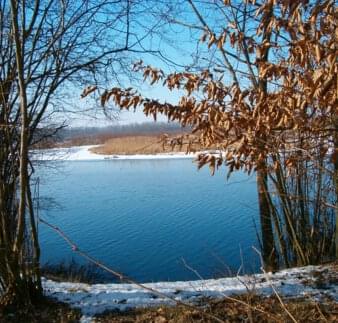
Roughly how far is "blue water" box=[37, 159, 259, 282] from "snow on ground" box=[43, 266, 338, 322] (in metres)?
0.73

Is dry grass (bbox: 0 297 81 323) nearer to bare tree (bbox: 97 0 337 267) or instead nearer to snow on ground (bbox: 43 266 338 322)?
snow on ground (bbox: 43 266 338 322)

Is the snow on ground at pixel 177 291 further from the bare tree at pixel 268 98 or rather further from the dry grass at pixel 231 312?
the bare tree at pixel 268 98

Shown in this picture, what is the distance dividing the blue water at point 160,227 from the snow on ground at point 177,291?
732 millimetres

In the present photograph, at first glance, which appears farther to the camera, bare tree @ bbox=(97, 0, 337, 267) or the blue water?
the blue water

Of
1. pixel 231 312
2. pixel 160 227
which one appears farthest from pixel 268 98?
pixel 160 227

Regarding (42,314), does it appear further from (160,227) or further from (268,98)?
(160,227)

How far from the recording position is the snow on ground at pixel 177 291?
341 centimetres

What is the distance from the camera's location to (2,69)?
12.5 ft

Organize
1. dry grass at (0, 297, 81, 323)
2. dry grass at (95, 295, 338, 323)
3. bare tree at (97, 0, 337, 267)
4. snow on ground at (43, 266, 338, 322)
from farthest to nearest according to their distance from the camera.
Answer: snow on ground at (43, 266, 338, 322), dry grass at (0, 297, 81, 323), dry grass at (95, 295, 338, 323), bare tree at (97, 0, 337, 267)

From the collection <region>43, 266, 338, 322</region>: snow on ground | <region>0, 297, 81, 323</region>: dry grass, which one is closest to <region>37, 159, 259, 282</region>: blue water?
<region>43, 266, 338, 322</region>: snow on ground

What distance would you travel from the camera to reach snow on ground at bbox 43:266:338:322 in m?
3.41

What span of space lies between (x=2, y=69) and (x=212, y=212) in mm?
7993

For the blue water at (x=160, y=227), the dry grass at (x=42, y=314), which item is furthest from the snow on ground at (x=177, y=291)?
the blue water at (x=160, y=227)

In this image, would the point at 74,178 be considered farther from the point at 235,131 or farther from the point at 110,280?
the point at 235,131
